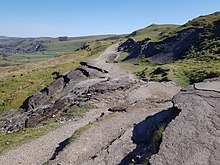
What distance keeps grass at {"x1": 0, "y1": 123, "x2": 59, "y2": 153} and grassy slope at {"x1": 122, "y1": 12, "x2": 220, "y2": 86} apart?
19751 millimetres

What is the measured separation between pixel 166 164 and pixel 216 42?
172 ft

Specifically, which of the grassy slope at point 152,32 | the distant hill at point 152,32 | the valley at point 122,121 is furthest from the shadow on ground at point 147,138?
the distant hill at point 152,32

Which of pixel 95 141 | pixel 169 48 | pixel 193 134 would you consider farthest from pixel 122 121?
pixel 169 48

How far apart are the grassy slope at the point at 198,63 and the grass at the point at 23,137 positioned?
19.8 m

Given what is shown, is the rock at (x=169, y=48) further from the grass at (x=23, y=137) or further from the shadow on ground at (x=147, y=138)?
the shadow on ground at (x=147, y=138)

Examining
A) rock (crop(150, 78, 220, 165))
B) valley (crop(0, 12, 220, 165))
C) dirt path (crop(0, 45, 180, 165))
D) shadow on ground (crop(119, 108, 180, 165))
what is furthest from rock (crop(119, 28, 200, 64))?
rock (crop(150, 78, 220, 165))

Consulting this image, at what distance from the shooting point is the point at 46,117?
35.5 m

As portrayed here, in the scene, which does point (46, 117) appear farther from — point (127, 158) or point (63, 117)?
point (127, 158)

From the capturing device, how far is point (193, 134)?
54.6 ft

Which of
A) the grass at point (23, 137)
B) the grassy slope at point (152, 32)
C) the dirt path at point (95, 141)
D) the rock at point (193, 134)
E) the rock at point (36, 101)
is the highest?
the rock at point (193, 134)

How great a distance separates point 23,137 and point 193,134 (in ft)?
57.2

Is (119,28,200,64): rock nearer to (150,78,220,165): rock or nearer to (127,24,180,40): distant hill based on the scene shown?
(127,24,180,40): distant hill

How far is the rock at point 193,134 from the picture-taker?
1450 cm

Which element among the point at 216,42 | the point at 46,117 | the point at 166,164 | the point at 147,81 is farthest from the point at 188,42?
the point at 166,164
